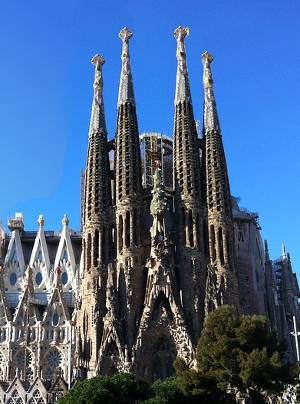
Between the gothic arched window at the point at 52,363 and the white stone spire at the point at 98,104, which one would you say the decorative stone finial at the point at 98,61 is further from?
the gothic arched window at the point at 52,363

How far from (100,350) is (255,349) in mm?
12017

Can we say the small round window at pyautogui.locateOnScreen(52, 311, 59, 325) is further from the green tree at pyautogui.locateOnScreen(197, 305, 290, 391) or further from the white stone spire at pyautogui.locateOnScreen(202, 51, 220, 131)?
the green tree at pyautogui.locateOnScreen(197, 305, 290, 391)

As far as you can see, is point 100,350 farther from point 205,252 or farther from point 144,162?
point 144,162

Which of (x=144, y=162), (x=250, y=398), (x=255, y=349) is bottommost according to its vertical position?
(x=250, y=398)

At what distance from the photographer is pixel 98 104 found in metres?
41.8

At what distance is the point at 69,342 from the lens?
1578 inches

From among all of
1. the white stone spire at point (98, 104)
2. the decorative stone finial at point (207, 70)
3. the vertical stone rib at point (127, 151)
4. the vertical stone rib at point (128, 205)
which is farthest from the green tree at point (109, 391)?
the decorative stone finial at point (207, 70)

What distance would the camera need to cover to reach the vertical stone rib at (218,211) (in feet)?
117

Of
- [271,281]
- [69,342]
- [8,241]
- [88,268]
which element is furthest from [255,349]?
[8,241]

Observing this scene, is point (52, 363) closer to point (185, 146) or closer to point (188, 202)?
point (188, 202)

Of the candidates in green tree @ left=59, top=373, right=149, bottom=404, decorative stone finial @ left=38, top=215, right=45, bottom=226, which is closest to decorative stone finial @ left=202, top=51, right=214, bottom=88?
decorative stone finial @ left=38, top=215, right=45, bottom=226

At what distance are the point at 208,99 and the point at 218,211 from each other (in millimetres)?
8160

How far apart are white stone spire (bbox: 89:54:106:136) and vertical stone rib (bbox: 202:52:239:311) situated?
6765mm

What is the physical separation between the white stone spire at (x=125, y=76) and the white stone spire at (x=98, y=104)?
1488 mm
